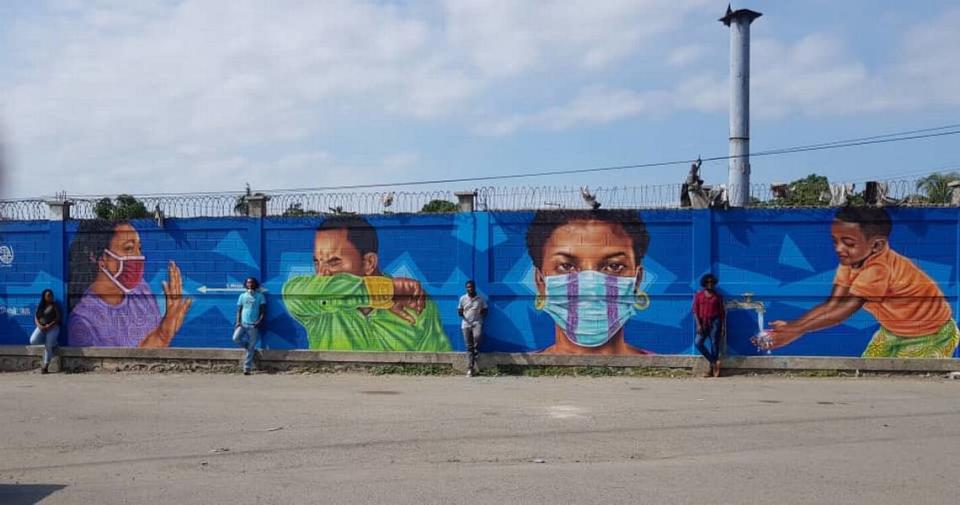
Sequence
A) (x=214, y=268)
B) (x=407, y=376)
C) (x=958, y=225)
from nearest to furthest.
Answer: (x=958, y=225)
(x=407, y=376)
(x=214, y=268)

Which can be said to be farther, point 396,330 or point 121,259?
point 121,259

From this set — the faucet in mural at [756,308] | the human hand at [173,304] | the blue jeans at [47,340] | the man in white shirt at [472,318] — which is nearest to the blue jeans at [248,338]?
the human hand at [173,304]

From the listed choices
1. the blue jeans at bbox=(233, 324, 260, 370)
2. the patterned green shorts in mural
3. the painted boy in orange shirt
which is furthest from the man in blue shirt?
the patterned green shorts in mural

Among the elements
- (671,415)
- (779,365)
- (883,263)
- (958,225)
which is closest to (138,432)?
(671,415)

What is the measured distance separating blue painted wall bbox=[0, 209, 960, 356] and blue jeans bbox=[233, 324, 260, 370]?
16.1 inches

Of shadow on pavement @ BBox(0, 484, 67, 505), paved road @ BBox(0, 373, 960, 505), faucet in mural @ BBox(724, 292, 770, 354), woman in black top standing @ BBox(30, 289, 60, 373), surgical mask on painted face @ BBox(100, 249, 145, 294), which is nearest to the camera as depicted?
shadow on pavement @ BBox(0, 484, 67, 505)

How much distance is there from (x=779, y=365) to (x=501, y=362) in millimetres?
4255

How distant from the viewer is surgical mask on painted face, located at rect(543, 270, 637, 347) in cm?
1412

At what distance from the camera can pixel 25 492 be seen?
22.7 ft

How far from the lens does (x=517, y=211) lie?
1440cm

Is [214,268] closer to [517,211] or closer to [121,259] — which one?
[121,259]

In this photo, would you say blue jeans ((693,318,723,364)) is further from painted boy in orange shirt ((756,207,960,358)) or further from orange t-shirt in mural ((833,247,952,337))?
orange t-shirt in mural ((833,247,952,337))

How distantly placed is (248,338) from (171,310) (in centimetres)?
174

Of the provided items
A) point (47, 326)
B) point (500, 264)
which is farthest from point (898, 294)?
point (47, 326)
